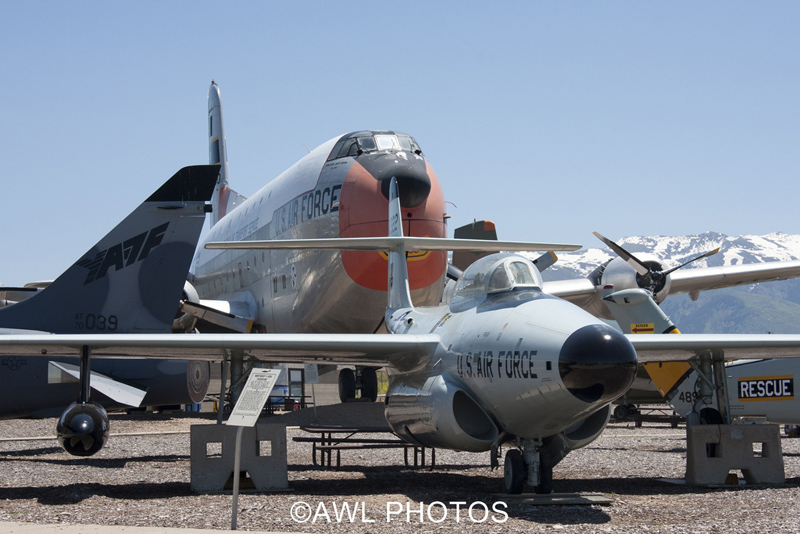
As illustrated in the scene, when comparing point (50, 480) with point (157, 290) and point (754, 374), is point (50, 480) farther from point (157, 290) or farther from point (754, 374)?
point (754, 374)

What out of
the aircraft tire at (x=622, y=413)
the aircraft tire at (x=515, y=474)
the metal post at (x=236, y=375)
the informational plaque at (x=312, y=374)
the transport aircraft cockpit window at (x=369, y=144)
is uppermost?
the transport aircraft cockpit window at (x=369, y=144)

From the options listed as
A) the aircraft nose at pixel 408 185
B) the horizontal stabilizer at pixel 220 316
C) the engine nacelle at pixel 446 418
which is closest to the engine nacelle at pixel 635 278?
the aircraft nose at pixel 408 185

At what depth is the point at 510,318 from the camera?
914 cm

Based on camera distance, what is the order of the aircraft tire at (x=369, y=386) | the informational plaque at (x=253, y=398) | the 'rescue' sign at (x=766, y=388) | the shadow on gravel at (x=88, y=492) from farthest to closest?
1. the aircraft tire at (x=369, y=386)
2. the 'rescue' sign at (x=766, y=388)
3. the shadow on gravel at (x=88, y=492)
4. the informational plaque at (x=253, y=398)

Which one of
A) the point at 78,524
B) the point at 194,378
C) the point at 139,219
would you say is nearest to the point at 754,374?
the point at 194,378

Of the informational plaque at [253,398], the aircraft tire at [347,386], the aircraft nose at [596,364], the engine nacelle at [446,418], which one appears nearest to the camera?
the informational plaque at [253,398]

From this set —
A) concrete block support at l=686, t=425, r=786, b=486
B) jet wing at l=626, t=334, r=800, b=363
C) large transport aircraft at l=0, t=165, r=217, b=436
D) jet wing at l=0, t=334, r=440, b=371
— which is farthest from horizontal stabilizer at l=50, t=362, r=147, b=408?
concrete block support at l=686, t=425, r=786, b=486

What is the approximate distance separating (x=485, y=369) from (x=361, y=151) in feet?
30.9

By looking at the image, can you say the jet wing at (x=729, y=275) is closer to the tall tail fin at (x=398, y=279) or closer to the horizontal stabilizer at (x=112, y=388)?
the tall tail fin at (x=398, y=279)

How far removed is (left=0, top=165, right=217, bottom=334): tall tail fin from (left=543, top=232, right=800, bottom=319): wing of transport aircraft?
923 cm

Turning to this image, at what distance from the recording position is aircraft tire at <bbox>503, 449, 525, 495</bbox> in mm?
9344

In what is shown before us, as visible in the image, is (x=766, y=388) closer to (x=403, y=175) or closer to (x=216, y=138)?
(x=403, y=175)

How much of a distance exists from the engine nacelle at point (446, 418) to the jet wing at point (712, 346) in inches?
88.1

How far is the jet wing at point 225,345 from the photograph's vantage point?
10.1 meters
